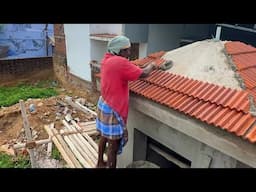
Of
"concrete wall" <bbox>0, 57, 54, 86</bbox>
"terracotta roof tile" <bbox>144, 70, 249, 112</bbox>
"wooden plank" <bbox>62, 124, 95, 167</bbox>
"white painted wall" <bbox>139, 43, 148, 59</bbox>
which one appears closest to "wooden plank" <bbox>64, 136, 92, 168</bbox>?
"wooden plank" <bbox>62, 124, 95, 167</bbox>

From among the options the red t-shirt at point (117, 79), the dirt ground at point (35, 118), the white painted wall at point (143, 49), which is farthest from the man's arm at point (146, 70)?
the dirt ground at point (35, 118)

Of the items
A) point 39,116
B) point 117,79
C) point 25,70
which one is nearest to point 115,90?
point 117,79

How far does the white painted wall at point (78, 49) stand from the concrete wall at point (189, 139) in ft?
23.3

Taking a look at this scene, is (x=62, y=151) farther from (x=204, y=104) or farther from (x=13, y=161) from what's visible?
(x=13, y=161)

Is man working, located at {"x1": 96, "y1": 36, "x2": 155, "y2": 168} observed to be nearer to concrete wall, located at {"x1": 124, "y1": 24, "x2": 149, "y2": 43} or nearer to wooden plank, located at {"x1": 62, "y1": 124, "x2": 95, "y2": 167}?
wooden plank, located at {"x1": 62, "y1": 124, "x2": 95, "y2": 167}

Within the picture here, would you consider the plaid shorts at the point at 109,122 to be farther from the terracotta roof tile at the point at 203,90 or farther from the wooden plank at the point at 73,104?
the wooden plank at the point at 73,104

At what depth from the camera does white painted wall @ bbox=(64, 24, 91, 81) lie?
10609 millimetres

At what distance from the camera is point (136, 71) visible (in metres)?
3.11

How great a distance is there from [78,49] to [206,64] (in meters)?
8.90

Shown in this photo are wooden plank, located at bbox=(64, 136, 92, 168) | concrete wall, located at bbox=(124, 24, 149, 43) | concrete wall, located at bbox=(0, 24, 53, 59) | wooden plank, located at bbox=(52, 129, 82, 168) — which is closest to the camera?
wooden plank, located at bbox=(64, 136, 92, 168)

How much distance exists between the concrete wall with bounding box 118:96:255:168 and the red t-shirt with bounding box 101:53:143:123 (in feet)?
1.31

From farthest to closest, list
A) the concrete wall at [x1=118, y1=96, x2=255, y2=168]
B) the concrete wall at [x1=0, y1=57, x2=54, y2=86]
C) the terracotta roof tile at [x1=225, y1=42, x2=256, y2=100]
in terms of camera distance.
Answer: the concrete wall at [x1=0, y1=57, x2=54, y2=86]
the terracotta roof tile at [x1=225, y1=42, x2=256, y2=100]
the concrete wall at [x1=118, y1=96, x2=255, y2=168]

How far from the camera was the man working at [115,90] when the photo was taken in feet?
10.1
